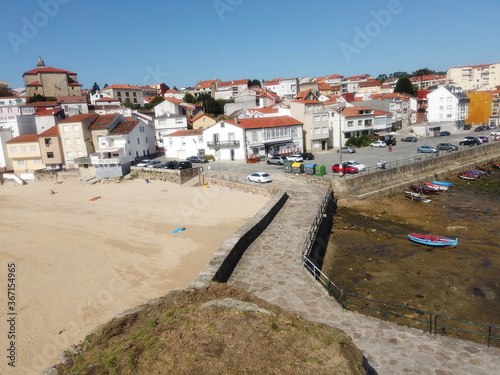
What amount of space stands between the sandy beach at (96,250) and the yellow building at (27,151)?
43.3ft

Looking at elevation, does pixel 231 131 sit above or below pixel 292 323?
above

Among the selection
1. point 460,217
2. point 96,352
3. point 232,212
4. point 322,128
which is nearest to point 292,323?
point 96,352

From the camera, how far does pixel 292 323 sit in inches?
313

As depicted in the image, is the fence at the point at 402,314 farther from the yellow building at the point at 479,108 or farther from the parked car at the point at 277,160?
the yellow building at the point at 479,108

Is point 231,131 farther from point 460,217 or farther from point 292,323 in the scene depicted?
point 292,323

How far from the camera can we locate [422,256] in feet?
66.2

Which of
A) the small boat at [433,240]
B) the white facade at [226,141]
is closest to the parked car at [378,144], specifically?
the white facade at [226,141]

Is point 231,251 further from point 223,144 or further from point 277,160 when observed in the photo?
point 223,144

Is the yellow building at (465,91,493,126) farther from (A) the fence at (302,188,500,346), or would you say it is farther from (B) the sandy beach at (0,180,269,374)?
(A) the fence at (302,188,500,346)

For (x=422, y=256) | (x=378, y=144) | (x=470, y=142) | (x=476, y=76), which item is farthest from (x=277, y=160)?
(x=476, y=76)

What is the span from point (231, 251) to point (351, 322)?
5.60 metres

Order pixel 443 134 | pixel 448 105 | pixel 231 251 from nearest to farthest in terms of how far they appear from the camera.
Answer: pixel 231 251 → pixel 443 134 → pixel 448 105

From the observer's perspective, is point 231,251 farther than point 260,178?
No

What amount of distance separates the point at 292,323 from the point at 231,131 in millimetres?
41885
